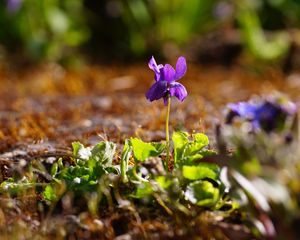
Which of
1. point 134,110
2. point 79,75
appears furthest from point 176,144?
point 79,75

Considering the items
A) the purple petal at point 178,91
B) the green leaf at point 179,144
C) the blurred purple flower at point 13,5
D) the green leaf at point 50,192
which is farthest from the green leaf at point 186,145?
the blurred purple flower at point 13,5

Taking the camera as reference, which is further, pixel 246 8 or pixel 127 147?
pixel 246 8

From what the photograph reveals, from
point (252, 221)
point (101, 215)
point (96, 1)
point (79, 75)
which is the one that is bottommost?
point (252, 221)

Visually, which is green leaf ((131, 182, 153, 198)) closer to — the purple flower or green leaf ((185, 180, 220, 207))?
green leaf ((185, 180, 220, 207))

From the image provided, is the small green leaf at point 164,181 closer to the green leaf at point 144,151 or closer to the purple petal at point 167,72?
the green leaf at point 144,151

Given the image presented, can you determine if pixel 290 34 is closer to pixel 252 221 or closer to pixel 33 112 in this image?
pixel 33 112

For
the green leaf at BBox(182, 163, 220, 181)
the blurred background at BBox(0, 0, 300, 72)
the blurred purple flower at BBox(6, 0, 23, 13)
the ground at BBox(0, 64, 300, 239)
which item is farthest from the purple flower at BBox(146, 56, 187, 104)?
the blurred purple flower at BBox(6, 0, 23, 13)
